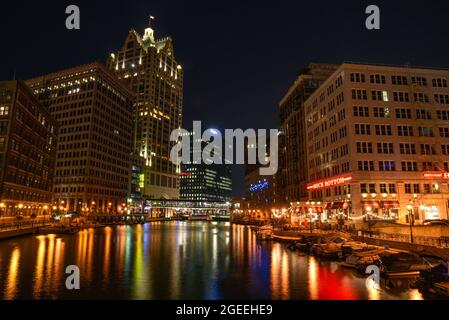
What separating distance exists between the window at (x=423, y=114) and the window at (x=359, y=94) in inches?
458

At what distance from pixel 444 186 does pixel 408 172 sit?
311 inches

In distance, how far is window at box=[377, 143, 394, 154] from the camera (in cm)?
6556

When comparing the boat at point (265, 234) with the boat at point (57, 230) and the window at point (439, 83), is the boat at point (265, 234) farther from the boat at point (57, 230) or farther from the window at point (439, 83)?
the window at point (439, 83)

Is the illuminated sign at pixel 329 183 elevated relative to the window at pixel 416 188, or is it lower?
elevated

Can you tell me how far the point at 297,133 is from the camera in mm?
104000

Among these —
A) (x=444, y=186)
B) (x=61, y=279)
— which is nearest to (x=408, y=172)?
(x=444, y=186)

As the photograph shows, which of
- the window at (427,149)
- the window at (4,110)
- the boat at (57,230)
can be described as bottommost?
the boat at (57,230)

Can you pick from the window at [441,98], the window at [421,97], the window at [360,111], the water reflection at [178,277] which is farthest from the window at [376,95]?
the water reflection at [178,277]

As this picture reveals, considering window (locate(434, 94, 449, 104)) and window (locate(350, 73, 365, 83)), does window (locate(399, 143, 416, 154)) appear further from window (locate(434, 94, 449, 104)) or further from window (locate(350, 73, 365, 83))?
window (locate(350, 73, 365, 83))

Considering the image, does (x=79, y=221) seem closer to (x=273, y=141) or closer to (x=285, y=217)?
(x=285, y=217)

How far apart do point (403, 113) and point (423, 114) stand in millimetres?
4606

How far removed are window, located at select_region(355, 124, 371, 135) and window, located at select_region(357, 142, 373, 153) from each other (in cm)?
217

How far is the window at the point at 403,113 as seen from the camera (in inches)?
2667
